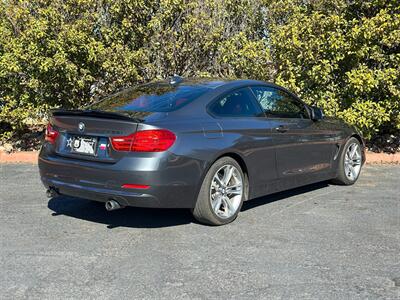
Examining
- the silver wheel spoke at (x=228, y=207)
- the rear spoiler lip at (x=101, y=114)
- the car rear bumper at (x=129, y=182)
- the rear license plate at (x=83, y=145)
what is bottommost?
the silver wheel spoke at (x=228, y=207)

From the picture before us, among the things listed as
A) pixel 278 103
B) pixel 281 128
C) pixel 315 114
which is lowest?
pixel 281 128

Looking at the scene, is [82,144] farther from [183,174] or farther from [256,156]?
[256,156]

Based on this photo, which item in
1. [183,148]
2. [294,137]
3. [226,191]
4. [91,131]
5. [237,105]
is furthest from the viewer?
[294,137]

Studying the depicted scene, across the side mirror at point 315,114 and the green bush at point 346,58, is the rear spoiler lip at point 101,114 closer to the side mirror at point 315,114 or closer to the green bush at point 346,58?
the side mirror at point 315,114

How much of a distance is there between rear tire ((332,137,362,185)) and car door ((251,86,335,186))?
369 mm

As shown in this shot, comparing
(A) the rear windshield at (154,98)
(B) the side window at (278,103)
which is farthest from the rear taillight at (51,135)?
(B) the side window at (278,103)

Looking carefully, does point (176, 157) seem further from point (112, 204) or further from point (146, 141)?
point (112, 204)

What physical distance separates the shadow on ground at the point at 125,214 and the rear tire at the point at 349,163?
1.28 m

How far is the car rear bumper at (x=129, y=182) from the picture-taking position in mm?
4582

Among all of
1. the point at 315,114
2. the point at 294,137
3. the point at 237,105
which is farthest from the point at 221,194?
the point at 315,114

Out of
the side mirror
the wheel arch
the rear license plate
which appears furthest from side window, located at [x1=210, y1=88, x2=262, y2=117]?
the rear license plate

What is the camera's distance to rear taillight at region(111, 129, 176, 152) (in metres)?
4.59

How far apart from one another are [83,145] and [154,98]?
923mm

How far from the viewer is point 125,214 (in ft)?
18.6
